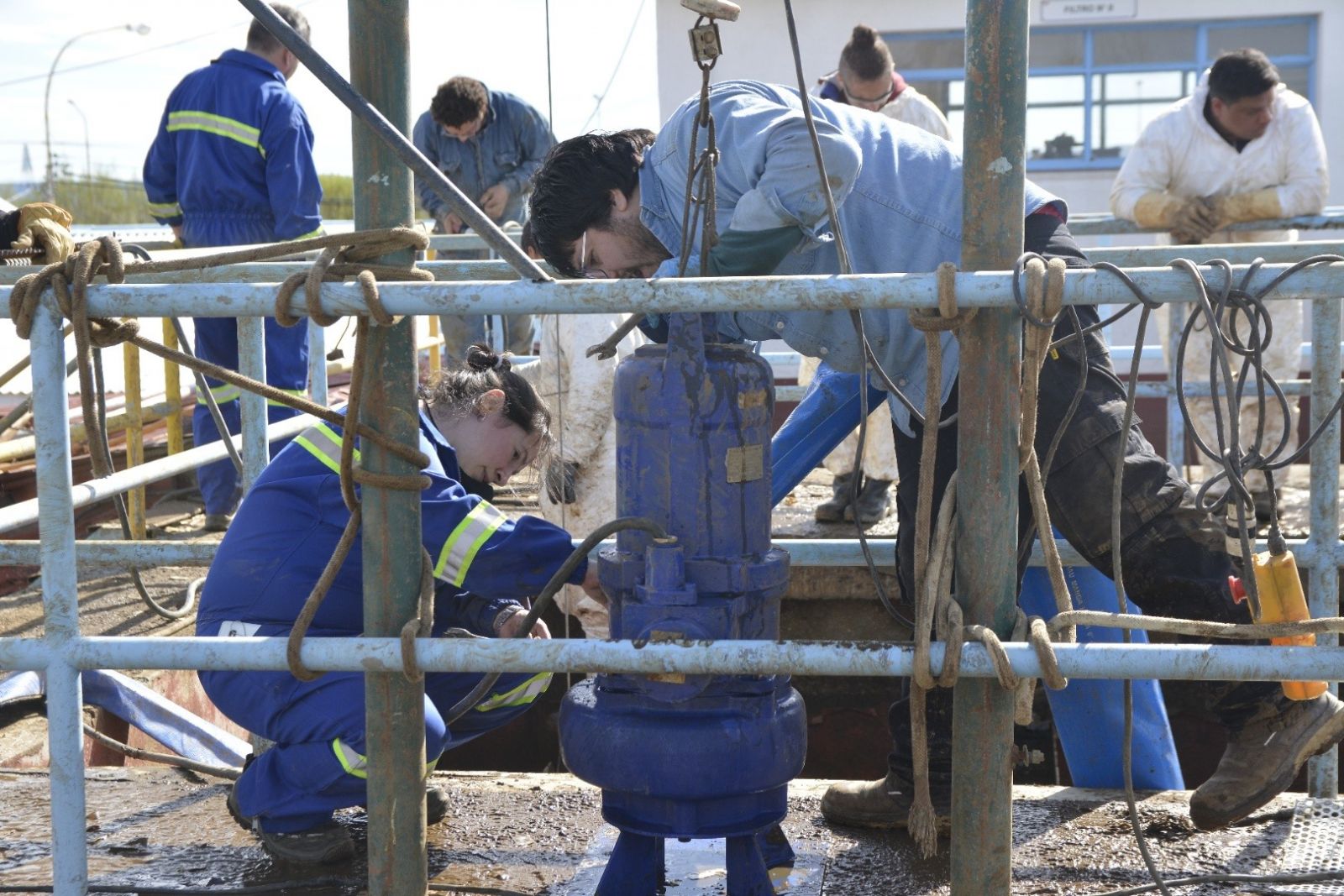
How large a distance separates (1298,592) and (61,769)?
1.83m

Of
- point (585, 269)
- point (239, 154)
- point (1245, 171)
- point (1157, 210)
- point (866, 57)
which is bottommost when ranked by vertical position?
point (585, 269)

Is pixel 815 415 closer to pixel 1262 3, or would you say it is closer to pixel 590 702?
pixel 590 702

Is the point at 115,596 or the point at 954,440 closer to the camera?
the point at 954,440

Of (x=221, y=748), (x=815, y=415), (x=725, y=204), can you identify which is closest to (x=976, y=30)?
(x=725, y=204)

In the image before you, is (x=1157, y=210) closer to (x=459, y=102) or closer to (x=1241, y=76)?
(x=1241, y=76)

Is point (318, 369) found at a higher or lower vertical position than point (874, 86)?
lower

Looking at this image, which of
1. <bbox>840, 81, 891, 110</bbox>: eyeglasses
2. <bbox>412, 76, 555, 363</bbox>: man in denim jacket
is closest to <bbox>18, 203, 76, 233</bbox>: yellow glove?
<bbox>840, 81, 891, 110</bbox>: eyeglasses

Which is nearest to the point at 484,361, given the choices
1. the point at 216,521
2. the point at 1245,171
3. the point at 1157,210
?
the point at 216,521

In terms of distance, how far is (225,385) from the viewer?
5320mm

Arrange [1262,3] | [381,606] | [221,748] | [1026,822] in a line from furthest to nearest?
[1262,3], [221,748], [1026,822], [381,606]

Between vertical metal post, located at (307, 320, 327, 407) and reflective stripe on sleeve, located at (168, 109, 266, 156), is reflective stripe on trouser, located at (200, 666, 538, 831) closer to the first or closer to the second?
vertical metal post, located at (307, 320, 327, 407)

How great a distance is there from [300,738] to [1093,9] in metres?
9.79

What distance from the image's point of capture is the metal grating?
2320mm

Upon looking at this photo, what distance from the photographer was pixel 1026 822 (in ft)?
8.63
